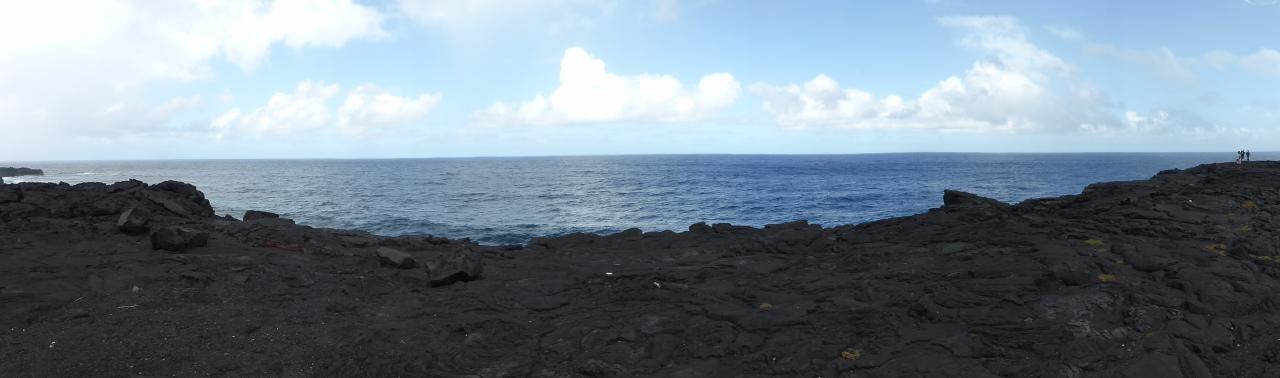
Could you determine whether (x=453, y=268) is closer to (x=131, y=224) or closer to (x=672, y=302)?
(x=672, y=302)

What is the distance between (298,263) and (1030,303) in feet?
45.0

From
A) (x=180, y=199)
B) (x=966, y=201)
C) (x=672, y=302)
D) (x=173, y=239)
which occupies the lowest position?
(x=672, y=302)

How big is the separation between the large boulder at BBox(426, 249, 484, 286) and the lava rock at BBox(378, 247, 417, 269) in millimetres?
1097

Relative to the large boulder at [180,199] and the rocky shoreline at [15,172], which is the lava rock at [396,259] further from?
the rocky shoreline at [15,172]

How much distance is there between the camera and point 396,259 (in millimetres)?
14656

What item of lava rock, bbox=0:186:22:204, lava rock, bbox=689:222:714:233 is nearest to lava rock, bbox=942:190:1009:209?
lava rock, bbox=689:222:714:233

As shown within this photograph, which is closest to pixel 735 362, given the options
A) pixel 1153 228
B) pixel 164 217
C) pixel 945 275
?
pixel 945 275

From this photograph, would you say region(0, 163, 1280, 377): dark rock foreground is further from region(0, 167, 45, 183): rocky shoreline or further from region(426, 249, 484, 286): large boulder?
region(0, 167, 45, 183): rocky shoreline

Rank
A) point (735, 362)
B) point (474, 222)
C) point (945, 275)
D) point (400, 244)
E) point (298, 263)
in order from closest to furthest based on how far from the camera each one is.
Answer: point (735, 362) → point (945, 275) → point (298, 263) → point (400, 244) → point (474, 222)

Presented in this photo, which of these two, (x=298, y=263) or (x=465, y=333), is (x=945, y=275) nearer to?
(x=465, y=333)

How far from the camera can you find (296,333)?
10.2 metres

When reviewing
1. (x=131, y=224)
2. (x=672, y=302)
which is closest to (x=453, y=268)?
(x=672, y=302)

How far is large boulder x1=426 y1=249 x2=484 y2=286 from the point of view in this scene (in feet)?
44.0

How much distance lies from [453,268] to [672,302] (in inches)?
187
